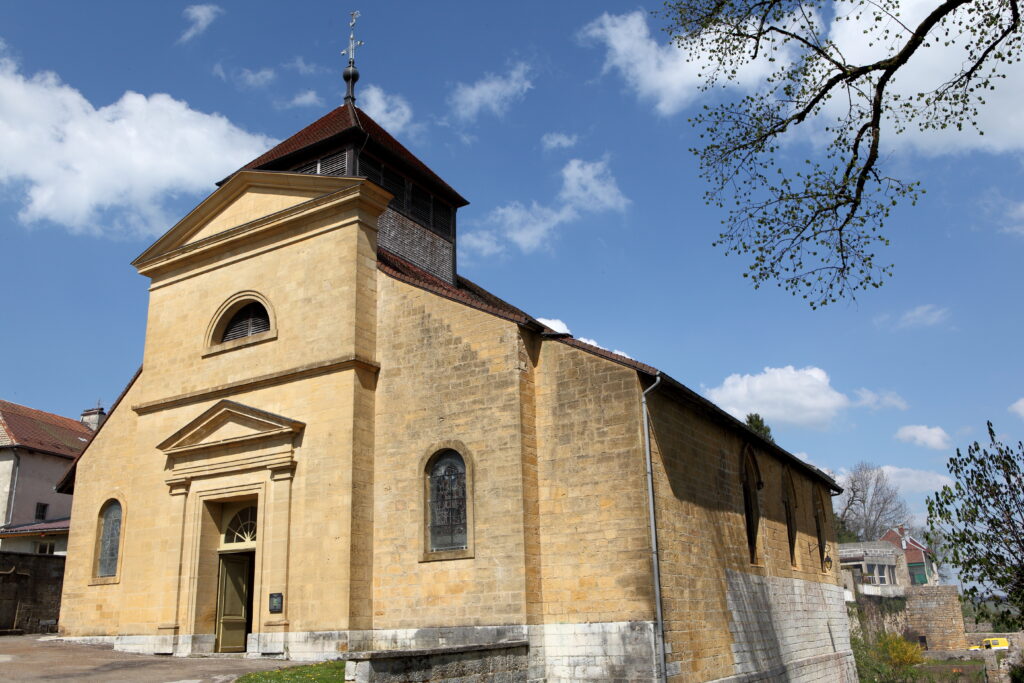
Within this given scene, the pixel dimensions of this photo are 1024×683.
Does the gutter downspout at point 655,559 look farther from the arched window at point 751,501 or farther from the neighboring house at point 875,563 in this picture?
the neighboring house at point 875,563

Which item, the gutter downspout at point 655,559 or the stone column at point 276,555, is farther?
the stone column at point 276,555

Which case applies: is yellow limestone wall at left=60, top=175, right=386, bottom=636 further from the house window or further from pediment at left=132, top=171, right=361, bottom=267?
the house window

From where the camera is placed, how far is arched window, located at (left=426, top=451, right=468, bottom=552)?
14.7 meters

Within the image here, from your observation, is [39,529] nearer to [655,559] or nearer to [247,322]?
[247,322]

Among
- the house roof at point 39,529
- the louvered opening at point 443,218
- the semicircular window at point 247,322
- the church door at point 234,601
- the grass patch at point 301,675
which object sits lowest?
the grass patch at point 301,675

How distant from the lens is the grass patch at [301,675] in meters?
11.8

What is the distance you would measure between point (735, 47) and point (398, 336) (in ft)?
28.7

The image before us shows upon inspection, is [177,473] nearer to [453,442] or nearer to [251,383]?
[251,383]

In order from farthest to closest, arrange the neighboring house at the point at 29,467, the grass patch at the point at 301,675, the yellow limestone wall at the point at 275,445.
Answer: the neighboring house at the point at 29,467
the yellow limestone wall at the point at 275,445
the grass patch at the point at 301,675

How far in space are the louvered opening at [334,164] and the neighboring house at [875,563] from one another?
45.5 meters

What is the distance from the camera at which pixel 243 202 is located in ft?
62.3

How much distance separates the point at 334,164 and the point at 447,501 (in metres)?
9.22

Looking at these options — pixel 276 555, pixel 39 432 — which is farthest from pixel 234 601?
pixel 39 432

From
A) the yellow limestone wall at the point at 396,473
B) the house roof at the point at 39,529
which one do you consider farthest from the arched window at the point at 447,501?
the house roof at the point at 39,529
